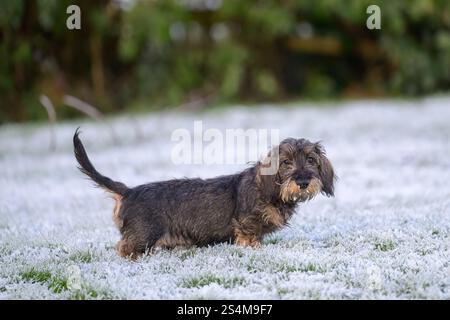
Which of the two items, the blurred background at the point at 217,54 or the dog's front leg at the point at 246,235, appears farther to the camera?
the blurred background at the point at 217,54

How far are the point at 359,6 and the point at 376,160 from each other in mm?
9343

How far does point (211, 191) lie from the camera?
648cm

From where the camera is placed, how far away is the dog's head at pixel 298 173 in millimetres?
5938

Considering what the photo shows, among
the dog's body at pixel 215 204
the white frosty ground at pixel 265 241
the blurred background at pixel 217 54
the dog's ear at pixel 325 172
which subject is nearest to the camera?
the white frosty ground at pixel 265 241

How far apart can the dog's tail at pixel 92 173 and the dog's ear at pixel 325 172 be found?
6.09ft

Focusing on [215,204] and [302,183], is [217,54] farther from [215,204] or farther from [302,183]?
[302,183]

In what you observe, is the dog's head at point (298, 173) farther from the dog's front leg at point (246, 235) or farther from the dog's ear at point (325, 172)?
the dog's front leg at point (246, 235)

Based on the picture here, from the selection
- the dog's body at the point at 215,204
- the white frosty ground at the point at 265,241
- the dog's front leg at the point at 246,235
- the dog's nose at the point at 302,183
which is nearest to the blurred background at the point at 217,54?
the white frosty ground at the point at 265,241

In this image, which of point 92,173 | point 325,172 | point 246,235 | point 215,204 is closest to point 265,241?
→ point 246,235

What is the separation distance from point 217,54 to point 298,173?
59.3 ft

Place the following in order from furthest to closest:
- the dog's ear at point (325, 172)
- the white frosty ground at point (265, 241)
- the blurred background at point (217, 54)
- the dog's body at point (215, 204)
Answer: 1. the blurred background at point (217, 54)
2. the dog's ear at point (325, 172)
3. the dog's body at point (215, 204)
4. the white frosty ground at point (265, 241)

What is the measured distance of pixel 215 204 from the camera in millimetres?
6395
